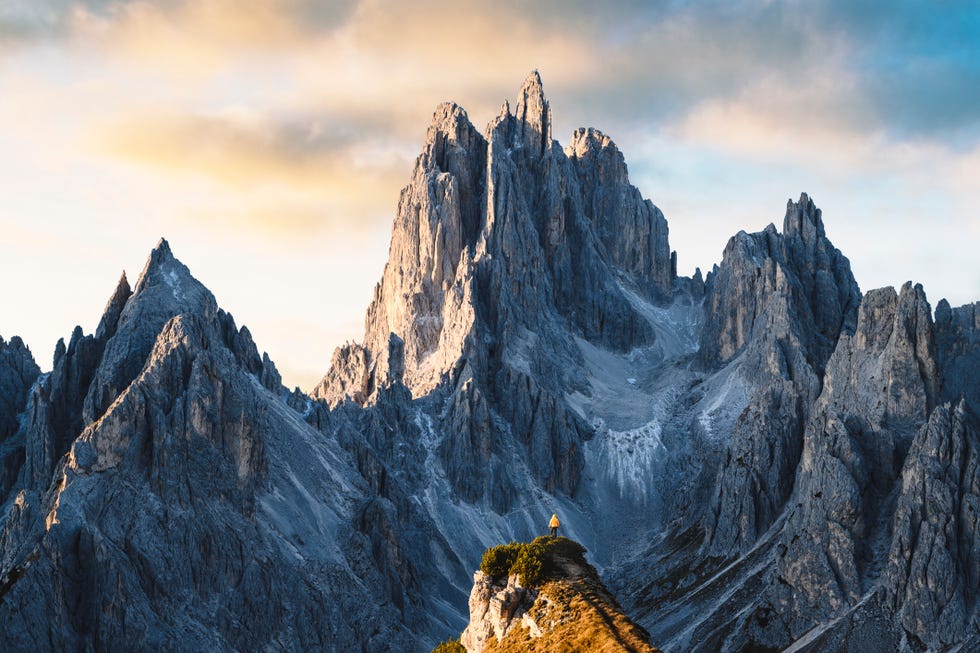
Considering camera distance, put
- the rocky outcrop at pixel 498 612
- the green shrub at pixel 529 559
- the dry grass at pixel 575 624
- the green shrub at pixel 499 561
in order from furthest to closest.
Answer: the green shrub at pixel 499 561, the green shrub at pixel 529 559, the rocky outcrop at pixel 498 612, the dry grass at pixel 575 624

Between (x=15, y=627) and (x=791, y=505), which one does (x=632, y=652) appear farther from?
(x=791, y=505)

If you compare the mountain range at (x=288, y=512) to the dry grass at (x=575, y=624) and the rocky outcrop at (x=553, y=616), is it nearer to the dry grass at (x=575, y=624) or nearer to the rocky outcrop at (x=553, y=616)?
the rocky outcrop at (x=553, y=616)

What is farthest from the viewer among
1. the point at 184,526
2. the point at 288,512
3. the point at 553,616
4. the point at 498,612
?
the point at 288,512

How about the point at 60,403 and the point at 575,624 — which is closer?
the point at 575,624

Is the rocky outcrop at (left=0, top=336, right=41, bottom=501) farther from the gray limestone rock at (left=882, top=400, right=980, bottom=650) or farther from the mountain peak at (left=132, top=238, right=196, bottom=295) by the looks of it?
the gray limestone rock at (left=882, top=400, right=980, bottom=650)

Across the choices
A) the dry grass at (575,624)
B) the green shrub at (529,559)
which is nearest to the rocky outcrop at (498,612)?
the dry grass at (575,624)

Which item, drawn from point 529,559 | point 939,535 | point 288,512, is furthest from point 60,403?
point 529,559

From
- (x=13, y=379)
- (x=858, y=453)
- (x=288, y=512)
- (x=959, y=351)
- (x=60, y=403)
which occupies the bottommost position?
(x=858, y=453)

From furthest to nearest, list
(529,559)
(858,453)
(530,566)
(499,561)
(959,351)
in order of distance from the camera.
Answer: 1. (959,351)
2. (858,453)
3. (499,561)
4. (529,559)
5. (530,566)

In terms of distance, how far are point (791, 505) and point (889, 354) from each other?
30830mm

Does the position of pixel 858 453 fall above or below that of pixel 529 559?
above

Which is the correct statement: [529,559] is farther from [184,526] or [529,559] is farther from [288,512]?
[288,512]

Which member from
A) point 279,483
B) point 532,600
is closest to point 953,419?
point 279,483

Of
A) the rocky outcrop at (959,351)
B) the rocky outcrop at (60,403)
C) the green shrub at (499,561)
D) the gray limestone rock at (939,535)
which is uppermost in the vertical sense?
the rocky outcrop at (60,403)
